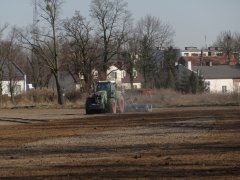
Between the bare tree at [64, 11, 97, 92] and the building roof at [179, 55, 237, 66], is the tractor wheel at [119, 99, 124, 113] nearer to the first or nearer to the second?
the bare tree at [64, 11, 97, 92]

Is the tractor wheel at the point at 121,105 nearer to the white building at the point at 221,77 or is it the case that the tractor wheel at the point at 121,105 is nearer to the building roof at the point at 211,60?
the white building at the point at 221,77

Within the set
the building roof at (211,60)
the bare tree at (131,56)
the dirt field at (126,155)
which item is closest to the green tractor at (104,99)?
the dirt field at (126,155)

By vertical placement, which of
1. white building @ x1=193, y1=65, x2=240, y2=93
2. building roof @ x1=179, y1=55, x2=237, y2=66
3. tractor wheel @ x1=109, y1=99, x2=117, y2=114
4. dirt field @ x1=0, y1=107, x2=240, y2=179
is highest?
building roof @ x1=179, y1=55, x2=237, y2=66

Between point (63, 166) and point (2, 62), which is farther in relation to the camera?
point (2, 62)

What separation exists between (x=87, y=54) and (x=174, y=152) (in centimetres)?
6461

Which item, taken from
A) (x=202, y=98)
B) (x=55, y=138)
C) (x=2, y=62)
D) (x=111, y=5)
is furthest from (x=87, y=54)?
(x=55, y=138)

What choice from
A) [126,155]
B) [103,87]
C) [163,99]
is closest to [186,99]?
[163,99]

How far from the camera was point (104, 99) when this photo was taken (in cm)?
4372

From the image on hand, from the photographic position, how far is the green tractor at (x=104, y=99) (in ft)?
143

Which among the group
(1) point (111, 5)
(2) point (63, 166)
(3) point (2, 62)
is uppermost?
(1) point (111, 5)

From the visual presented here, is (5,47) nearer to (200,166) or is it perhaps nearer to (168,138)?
(168,138)

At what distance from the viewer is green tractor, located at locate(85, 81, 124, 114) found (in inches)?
1716

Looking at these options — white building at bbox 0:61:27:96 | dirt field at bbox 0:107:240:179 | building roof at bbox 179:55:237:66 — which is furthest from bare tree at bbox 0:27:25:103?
dirt field at bbox 0:107:240:179

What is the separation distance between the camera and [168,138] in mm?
21250
